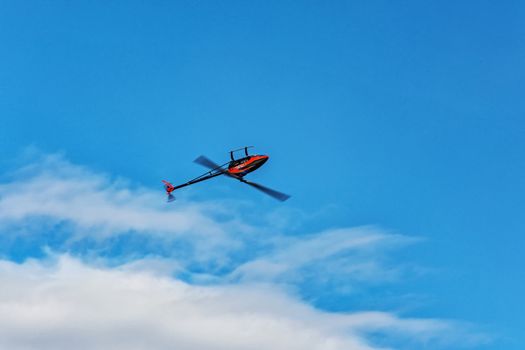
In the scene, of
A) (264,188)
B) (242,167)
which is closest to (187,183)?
(242,167)

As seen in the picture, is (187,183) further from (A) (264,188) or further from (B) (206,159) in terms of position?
(A) (264,188)

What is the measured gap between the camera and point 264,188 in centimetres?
13812

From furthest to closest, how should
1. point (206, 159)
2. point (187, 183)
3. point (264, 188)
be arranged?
point (187, 183)
point (206, 159)
point (264, 188)

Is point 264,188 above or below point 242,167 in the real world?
below

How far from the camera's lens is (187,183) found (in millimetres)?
166000

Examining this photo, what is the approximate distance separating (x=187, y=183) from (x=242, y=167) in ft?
63.6

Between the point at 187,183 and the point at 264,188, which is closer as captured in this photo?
the point at 264,188

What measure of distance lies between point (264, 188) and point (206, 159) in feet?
58.4

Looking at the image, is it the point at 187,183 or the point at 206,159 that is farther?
the point at 187,183

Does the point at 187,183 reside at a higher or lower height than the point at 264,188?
higher

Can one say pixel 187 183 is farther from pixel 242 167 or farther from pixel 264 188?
pixel 264 188

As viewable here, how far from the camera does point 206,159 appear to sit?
14838cm

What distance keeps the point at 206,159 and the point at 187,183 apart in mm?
19560

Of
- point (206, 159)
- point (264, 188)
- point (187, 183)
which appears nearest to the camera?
point (264, 188)
